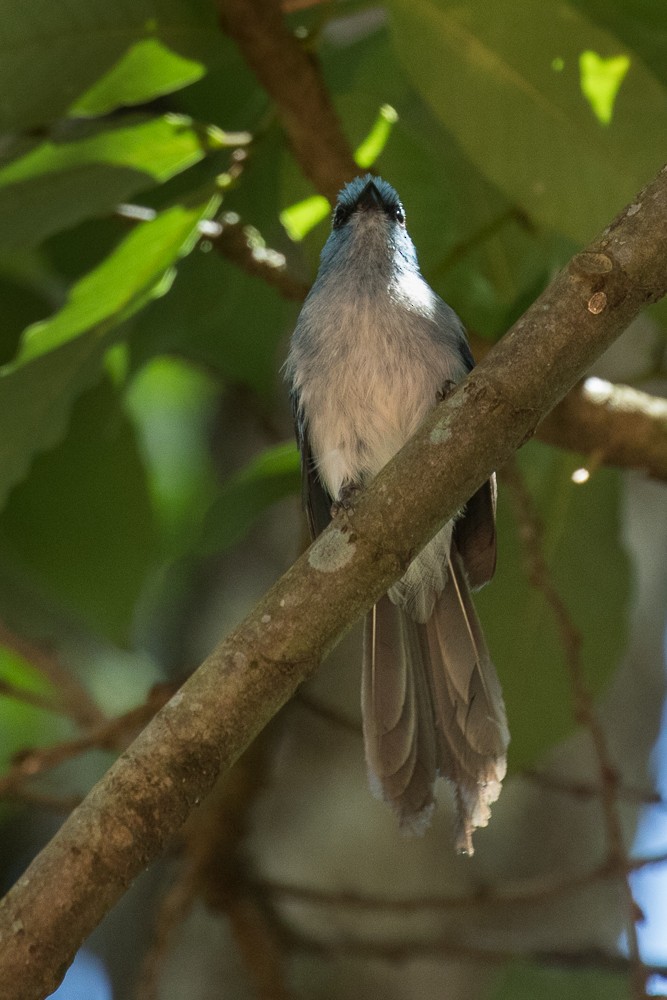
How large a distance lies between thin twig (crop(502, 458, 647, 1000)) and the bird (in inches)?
5.9

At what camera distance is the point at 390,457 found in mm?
3145

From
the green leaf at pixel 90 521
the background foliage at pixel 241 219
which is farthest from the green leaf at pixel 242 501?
the green leaf at pixel 90 521

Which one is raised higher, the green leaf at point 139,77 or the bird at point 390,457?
the green leaf at point 139,77

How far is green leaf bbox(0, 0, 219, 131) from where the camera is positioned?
9.41ft

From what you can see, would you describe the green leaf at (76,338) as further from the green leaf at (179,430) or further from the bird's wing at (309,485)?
the green leaf at (179,430)

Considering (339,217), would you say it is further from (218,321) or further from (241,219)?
(218,321)

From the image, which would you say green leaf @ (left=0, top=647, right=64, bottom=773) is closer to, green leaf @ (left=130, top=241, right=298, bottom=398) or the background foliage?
the background foliage

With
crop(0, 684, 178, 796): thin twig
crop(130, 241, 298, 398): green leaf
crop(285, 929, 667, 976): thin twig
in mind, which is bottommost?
crop(285, 929, 667, 976): thin twig

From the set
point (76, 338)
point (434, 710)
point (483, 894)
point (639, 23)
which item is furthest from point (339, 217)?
point (483, 894)

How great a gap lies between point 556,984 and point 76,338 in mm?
2035

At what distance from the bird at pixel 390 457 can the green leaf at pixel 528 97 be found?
1.02 ft

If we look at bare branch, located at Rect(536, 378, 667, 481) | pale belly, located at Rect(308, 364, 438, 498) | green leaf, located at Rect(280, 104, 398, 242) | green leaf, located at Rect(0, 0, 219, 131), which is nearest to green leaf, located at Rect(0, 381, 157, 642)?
pale belly, located at Rect(308, 364, 438, 498)

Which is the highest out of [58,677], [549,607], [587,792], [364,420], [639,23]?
[639,23]

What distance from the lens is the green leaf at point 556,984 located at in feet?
9.98
